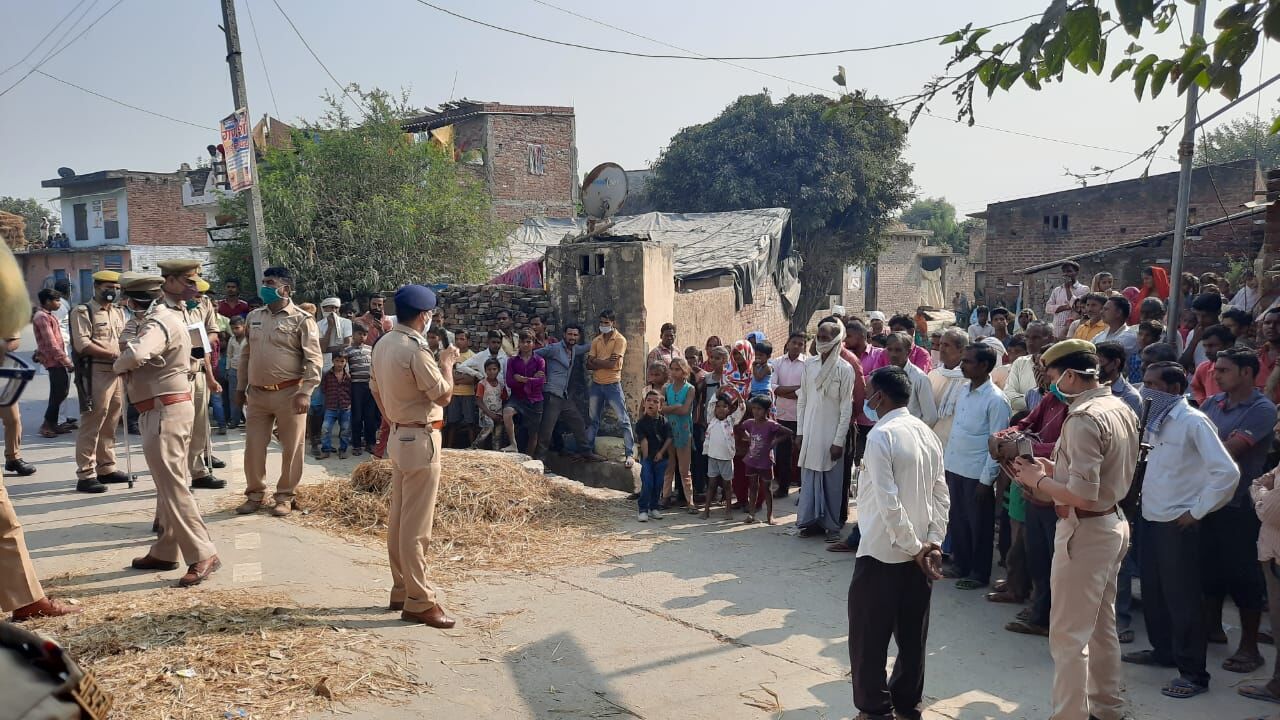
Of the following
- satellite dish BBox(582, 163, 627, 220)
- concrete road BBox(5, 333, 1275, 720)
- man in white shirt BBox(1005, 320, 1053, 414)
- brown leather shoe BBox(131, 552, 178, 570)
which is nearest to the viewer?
concrete road BBox(5, 333, 1275, 720)

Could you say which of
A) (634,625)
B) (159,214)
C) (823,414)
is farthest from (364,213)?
(159,214)

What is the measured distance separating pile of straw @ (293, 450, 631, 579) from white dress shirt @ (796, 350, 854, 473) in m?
1.93

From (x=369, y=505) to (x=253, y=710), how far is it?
3.77 metres

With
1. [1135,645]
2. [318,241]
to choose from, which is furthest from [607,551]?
[318,241]

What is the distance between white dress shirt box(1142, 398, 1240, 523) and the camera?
4.94 meters

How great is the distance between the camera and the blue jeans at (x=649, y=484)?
28.5 feet

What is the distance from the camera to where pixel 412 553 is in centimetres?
524

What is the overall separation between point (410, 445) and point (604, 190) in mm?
10723

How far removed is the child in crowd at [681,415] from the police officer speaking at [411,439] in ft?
12.7

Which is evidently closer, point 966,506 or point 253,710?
point 253,710

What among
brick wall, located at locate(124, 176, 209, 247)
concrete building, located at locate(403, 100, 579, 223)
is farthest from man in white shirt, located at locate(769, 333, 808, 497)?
brick wall, located at locate(124, 176, 209, 247)

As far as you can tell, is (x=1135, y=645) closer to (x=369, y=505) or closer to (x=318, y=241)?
(x=369, y=505)

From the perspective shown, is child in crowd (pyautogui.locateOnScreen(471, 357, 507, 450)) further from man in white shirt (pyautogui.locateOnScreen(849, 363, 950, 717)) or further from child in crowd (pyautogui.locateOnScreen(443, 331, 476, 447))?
man in white shirt (pyautogui.locateOnScreen(849, 363, 950, 717))

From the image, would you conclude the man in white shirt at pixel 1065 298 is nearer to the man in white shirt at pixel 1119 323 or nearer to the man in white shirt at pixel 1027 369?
the man in white shirt at pixel 1119 323
